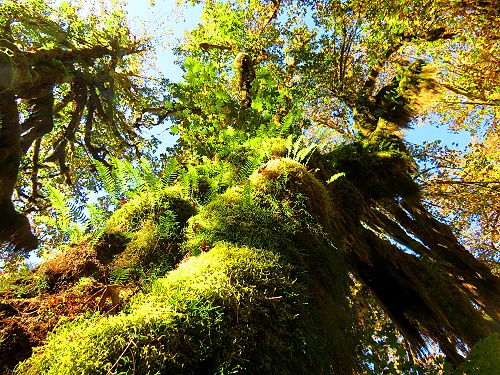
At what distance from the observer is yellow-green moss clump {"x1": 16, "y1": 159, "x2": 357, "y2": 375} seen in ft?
3.77

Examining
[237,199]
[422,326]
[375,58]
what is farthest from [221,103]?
[375,58]

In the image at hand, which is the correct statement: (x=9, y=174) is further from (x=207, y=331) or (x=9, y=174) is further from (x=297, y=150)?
(x=207, y=331)

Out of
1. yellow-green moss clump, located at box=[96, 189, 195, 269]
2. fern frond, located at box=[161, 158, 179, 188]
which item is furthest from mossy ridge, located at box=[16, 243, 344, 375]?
fern frond, located at box=[161, 158, 179, 188]

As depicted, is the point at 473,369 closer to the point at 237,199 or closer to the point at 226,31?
the point at 237,199

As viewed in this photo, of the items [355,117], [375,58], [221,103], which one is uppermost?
[375,58]

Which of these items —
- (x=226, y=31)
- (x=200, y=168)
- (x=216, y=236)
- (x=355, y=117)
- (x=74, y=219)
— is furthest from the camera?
(x=226, y=31)

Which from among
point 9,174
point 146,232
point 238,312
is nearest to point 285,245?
point 238,312

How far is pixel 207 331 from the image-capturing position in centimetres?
128

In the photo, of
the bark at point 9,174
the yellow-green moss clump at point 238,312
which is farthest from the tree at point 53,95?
the yellow-green moss clump at point 238,312

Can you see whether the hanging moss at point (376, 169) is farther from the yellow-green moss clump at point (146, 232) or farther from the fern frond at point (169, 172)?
the yellow-green moss clump at point (146, 232)

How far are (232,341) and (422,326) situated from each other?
326cm

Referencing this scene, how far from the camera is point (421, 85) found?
574cm

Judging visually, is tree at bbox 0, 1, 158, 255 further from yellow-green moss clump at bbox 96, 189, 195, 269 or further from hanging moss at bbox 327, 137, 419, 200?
hanging moss at bbox 327, 137, 419, 200

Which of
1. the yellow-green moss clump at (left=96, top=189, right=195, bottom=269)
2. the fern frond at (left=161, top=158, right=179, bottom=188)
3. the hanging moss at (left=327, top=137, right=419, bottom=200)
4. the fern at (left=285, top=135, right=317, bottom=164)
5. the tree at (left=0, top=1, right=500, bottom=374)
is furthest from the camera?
the hanging moss at (left=327, top=137, right=419, bottom=200)
